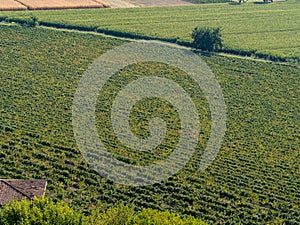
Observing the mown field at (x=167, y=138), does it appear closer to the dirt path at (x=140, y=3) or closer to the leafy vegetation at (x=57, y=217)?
the leafy vegetation at (x=57, y=217)

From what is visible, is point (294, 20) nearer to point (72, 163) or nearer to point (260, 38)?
point (260, 38)

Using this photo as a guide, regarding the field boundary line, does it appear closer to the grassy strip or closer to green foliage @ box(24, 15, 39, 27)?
the grassy strip

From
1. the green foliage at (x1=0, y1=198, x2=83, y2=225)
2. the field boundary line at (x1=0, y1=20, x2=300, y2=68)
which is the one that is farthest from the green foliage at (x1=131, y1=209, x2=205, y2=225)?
the field boundary line at (x1=0, y1=20, x2=300, y2=68)

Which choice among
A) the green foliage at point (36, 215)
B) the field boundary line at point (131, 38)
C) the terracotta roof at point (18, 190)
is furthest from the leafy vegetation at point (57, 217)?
the field boundary line at point (131, 38)

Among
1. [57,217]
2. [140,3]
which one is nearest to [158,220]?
[57,217]

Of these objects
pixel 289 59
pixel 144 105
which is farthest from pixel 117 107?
pixel 289 59
